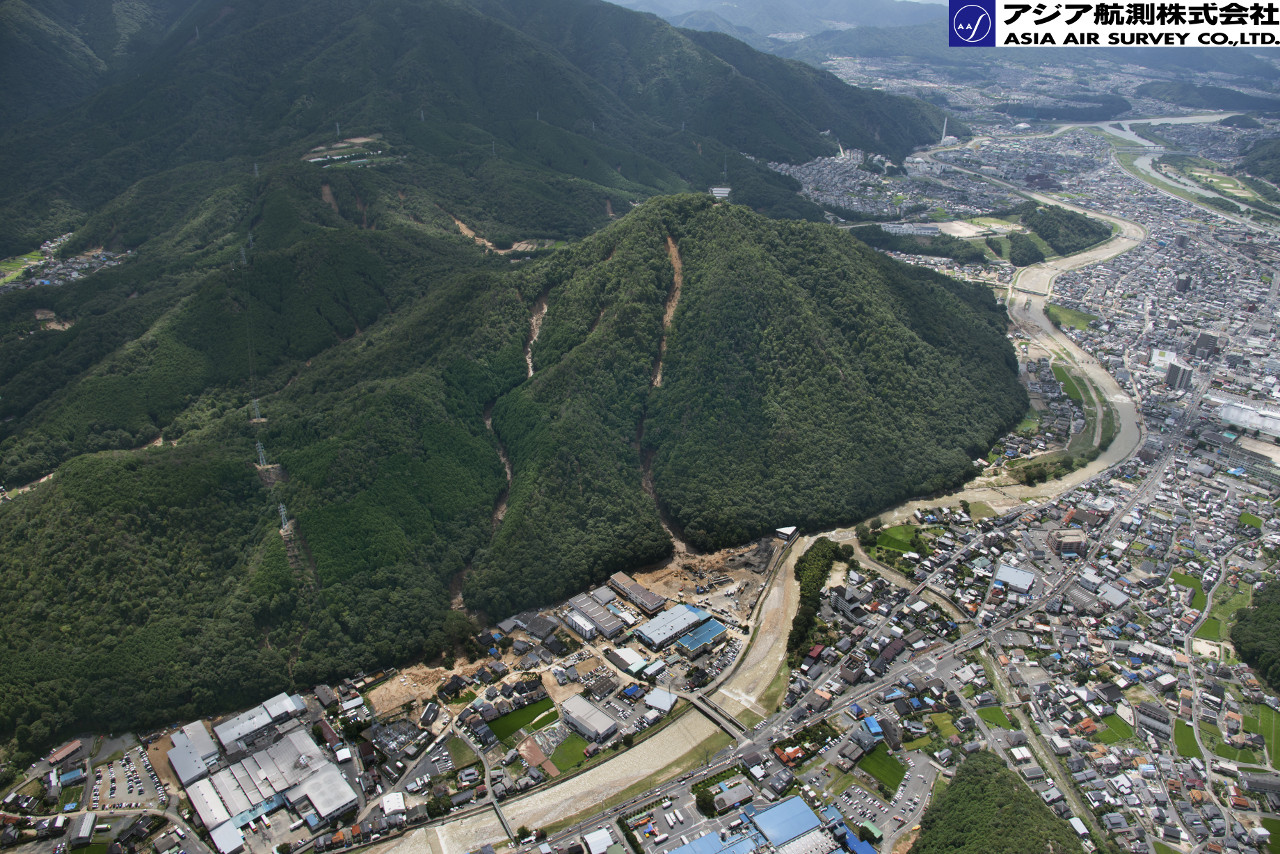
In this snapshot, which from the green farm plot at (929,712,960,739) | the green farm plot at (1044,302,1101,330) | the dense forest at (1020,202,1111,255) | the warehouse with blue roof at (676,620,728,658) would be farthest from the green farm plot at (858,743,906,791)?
Answer: the dense forest at (1020,202,1111,255)

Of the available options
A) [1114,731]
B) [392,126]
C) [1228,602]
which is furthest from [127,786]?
[392,126]

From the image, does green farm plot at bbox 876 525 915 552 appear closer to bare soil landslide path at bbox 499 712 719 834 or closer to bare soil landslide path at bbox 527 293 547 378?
bare soil landslide path at bbox 499 712 719 834

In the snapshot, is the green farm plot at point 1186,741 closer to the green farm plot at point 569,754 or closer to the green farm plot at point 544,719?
the green farm plot at point 569,754

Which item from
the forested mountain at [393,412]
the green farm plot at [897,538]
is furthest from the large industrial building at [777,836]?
the green farm plot at [897,538]

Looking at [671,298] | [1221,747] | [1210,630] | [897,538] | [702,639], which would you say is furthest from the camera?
[671,298]

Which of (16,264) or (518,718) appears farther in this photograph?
(16,264)

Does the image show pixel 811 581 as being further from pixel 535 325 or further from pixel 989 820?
pixel 535 325

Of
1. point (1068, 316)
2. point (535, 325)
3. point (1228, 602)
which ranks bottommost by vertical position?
point (1228, 602)
